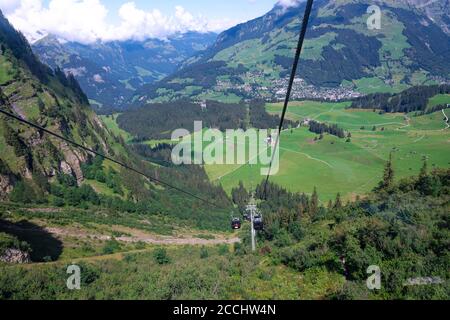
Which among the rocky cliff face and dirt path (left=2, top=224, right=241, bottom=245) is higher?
the rocky cliff face

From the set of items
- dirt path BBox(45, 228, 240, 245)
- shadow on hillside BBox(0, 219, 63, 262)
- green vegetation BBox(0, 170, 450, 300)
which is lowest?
dirt path BBox(45, 228, 240, 245)

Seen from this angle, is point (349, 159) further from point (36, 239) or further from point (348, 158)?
point (36, 239)

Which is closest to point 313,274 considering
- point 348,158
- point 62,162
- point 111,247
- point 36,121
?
point 111,247

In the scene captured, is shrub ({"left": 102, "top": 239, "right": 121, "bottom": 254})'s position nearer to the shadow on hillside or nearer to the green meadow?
the shadow on hillside

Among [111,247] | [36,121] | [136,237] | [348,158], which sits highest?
[36,121]

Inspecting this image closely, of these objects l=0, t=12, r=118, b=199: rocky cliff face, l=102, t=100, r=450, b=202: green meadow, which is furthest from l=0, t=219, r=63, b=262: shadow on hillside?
l=102, t=100, r=450, b=202: green meadow

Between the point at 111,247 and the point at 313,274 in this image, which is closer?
the point at 313,274
